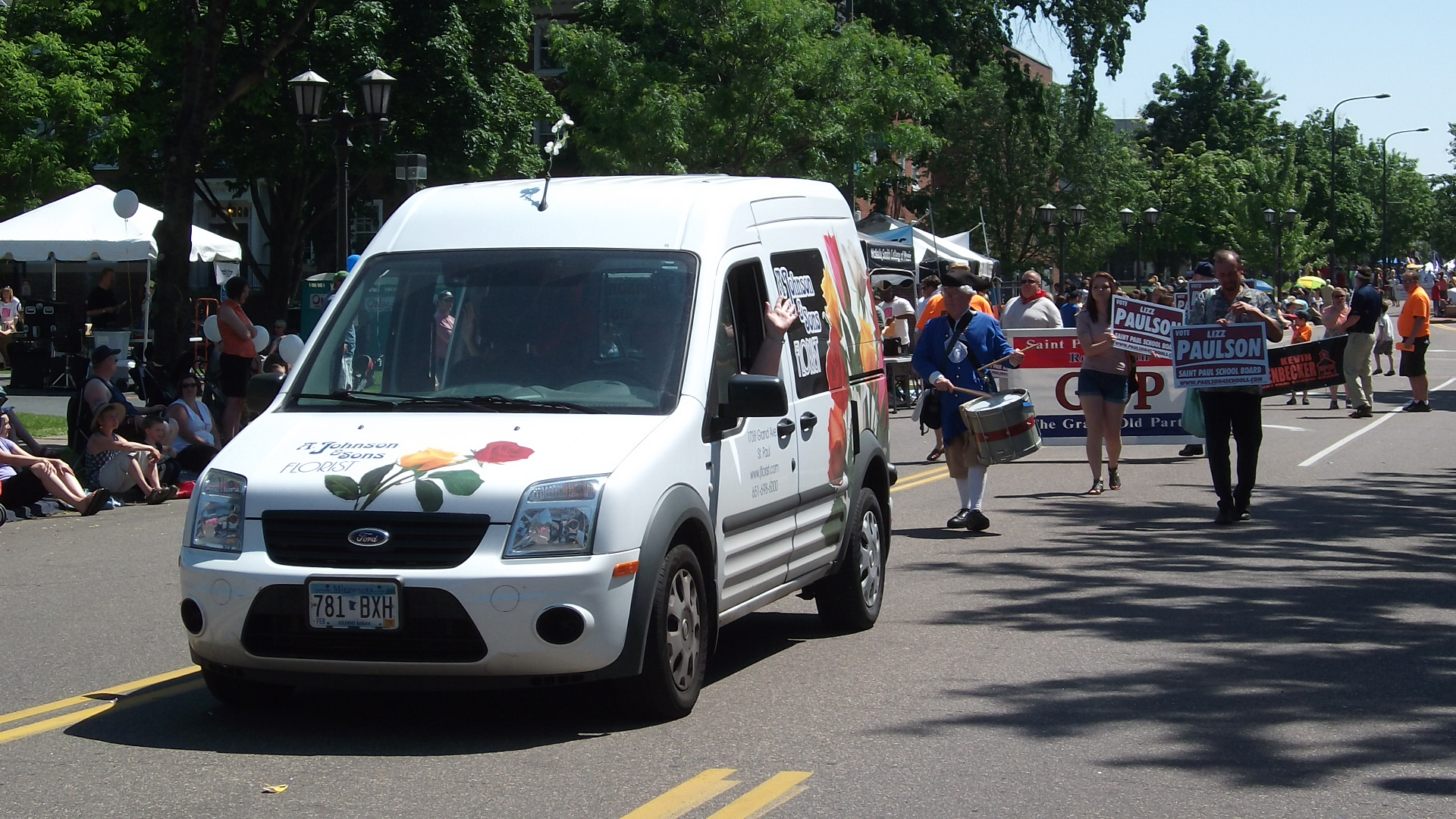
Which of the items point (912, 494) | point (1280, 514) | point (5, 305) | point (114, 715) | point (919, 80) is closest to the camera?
point (114, 715)

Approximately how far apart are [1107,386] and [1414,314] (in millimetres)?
12816

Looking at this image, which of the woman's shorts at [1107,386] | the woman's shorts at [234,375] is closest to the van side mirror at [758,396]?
the woman's shorts at [1107,386]

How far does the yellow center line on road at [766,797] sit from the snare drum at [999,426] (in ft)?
21.1

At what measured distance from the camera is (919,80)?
37562 mm

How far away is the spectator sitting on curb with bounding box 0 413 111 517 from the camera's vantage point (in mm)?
13484

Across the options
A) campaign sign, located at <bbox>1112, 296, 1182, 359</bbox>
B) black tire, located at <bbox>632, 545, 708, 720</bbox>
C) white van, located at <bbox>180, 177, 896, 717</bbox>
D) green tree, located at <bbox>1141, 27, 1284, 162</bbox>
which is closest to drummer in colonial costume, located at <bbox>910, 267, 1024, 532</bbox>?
campaign sign, located at <bbox>1112, 296, 1182, 359</bbox>

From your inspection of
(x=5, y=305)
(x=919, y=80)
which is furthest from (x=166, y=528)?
(x=919, y=80)

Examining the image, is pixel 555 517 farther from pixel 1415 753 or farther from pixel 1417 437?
pixel 1417 437

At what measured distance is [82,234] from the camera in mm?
26531

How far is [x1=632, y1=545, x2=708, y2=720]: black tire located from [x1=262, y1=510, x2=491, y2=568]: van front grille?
0.74 meters

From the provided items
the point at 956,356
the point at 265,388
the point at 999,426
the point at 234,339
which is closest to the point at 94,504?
the point at 234,339

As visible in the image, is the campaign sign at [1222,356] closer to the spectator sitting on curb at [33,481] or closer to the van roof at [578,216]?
the van roof at [578,216]

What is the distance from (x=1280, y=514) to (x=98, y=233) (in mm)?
19800

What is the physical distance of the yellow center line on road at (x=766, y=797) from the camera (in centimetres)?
516
